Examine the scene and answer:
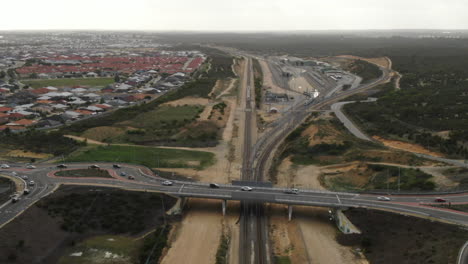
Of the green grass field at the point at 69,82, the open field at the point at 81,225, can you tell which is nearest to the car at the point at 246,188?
the open field at the point at 81,225

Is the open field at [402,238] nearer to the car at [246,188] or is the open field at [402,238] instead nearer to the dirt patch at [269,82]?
the car at [246,188]

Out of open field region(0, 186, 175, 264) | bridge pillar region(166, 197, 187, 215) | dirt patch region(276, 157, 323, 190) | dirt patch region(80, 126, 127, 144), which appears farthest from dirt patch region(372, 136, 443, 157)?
dirt patch region(80, 126, 127, 144)

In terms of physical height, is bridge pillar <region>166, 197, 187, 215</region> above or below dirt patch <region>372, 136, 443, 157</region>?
below

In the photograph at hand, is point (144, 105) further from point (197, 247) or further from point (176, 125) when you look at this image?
point (197, 247)

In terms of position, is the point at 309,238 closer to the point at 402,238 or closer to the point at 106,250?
the point at 402,238

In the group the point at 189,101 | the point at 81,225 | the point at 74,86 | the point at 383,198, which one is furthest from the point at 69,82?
the point at 383,198

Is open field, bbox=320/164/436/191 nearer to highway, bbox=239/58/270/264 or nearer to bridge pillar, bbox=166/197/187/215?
highway, bbox=239/58/270/264
